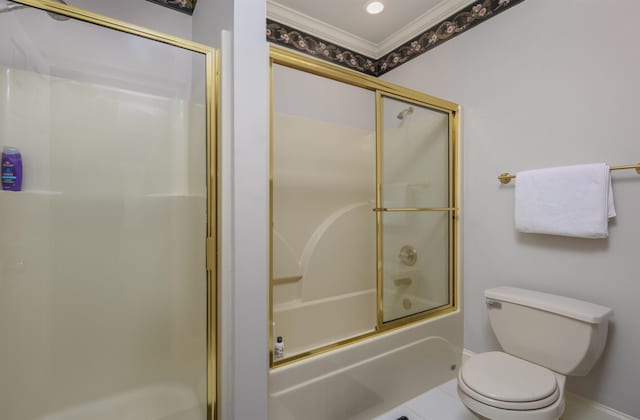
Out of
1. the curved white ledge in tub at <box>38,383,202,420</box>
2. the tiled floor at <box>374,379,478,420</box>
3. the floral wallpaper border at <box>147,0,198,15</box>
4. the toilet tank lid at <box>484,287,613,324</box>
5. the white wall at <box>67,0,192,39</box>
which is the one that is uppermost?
the floral wallpaper border at <box>147,0,198,15</box>

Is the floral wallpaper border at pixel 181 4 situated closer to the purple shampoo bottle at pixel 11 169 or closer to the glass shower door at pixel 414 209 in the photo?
the purple shampoo bottle at pixel 11 169

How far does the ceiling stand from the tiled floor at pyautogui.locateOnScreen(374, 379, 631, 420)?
247cm

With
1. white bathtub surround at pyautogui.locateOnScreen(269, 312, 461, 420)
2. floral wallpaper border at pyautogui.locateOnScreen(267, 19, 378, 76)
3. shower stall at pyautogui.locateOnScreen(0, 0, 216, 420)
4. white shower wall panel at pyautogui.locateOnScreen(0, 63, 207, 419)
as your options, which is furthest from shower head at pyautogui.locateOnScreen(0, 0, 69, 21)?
white bathtub surround at pyautogui.locateOnScreen(269, 312, 461, 420)

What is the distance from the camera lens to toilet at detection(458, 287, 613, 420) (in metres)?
1.16

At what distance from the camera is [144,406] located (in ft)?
4.48

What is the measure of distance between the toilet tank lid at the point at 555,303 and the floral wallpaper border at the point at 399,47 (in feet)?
5.56

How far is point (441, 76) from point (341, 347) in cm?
198

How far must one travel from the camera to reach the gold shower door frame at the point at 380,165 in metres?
1.30

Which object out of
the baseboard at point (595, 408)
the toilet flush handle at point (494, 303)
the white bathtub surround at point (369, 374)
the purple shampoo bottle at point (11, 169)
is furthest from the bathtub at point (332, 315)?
the purple shampoo bottle at point (11, 169)

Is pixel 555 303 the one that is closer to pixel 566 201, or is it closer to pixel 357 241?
pixel 566 201

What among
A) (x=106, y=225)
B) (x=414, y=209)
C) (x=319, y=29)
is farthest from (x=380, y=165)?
(x=106, y=225)

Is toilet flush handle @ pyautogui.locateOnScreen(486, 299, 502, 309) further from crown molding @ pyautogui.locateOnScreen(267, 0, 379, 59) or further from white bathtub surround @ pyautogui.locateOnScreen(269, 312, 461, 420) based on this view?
crown molding @ pyautogui.locateOnScreen(267, 0, 379, 59)

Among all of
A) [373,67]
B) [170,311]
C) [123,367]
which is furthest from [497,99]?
[123,367]

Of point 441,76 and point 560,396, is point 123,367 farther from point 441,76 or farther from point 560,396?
point 441,76
